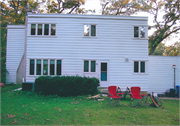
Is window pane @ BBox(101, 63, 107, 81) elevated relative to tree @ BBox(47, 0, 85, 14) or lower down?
lower down

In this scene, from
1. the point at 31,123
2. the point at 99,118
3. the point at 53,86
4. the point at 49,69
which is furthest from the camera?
the point at 49,69

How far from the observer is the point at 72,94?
33.8 feet

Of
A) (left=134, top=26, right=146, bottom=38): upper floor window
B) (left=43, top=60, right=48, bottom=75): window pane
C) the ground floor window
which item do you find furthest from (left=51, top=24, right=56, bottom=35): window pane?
(left=134, top=26, right=146, bottom=38): upper floor window

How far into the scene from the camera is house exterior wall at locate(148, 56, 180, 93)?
1416cm

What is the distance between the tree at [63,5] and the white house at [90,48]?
42.4ft

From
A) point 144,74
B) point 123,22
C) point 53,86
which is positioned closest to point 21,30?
point 53,86

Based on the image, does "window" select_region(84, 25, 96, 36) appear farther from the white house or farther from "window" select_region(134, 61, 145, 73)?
"window" select_region(134, 61, 145, 73)

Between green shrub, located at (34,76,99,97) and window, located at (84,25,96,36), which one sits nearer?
green shrub, located at (34,76,99,97)

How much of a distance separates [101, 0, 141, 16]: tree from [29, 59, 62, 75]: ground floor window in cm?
1606

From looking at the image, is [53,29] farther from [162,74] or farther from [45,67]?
[162,74]

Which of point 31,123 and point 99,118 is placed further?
point 99,118

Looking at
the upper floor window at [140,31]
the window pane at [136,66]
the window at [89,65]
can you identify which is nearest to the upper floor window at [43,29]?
the window at [89,65]

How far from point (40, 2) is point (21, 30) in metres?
10.3

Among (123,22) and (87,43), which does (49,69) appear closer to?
(87,43)
